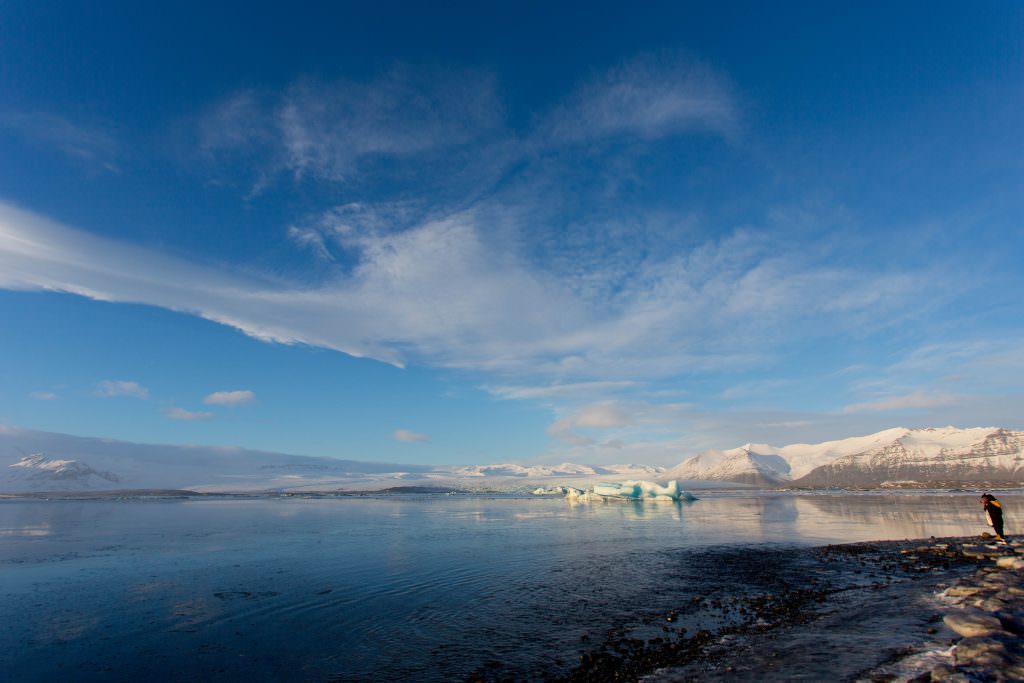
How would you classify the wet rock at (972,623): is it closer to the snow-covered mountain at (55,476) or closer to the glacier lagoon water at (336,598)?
the glacier lagoon water at (336,598)

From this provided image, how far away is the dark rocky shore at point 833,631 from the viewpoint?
865 cm

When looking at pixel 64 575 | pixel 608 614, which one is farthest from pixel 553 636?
pixel 64 575

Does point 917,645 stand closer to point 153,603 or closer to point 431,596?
point 431,596

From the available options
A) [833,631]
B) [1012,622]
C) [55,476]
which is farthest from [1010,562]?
[55,476]

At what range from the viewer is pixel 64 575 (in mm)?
19672

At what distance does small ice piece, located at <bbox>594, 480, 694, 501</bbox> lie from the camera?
8269 centimetres

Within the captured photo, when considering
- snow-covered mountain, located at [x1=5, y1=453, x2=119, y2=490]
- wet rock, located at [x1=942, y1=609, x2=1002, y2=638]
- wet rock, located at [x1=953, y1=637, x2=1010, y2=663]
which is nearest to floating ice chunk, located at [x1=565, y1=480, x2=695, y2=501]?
wet rock, located at [x1=942, y1=609, x2=1002, y2=638]

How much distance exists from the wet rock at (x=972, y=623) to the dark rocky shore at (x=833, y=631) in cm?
3

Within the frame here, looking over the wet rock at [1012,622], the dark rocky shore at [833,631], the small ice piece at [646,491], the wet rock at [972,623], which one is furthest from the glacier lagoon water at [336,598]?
the small ice piece at [646,491]

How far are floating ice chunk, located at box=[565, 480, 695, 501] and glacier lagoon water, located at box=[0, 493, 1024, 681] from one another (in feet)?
166

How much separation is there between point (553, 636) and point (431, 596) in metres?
6.08

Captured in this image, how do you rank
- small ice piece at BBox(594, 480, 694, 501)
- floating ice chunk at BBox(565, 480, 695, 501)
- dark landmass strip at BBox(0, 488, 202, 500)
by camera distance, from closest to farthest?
1. small ice piece at BBox(594, 480, 694, 501)
2. floating ice chunk at BBox(565, 480, 695, 501)
3. dark landmass strip at BBox(0, 488, 202, 500)

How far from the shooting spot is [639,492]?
A: 3351 inches

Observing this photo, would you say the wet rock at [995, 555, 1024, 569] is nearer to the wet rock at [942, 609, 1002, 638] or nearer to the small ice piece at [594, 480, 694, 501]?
the wet rock at [942, 609, 1002, 638]
